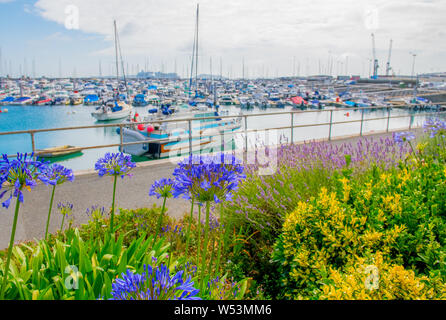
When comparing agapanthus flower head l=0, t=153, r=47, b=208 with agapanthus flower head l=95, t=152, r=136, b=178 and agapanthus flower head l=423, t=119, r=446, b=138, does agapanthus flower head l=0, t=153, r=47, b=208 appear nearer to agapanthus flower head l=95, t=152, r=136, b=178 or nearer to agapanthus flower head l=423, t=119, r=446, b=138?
agapanthus flower head l=95, t=152, r=136, b=178

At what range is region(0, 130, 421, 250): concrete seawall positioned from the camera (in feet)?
15.1

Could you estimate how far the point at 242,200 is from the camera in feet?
11.9

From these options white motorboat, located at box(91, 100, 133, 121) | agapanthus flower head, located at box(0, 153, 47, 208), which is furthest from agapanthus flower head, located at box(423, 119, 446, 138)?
white motorboat, located at box(91, 100, 133, 121)

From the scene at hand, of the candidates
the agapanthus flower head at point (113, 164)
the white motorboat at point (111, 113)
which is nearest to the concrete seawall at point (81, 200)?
the agapanthus flower head at point (113, 164)

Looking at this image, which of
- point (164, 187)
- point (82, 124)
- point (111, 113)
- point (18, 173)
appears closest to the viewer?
point (18, 173)

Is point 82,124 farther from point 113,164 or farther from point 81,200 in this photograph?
point 113,164

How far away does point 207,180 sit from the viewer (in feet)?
5.49

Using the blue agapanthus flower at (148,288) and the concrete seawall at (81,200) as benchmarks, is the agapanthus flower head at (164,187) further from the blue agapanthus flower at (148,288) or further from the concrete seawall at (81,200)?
the concrete seawall at (81,200)

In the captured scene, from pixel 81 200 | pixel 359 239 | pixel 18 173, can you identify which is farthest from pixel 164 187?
pixel 81 200

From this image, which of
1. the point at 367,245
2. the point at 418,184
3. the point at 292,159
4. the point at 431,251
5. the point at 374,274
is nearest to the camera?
the point at 374,274

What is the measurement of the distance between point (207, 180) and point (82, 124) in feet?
159

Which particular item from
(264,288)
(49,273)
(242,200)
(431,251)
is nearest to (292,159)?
(242,200)
